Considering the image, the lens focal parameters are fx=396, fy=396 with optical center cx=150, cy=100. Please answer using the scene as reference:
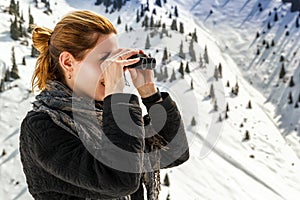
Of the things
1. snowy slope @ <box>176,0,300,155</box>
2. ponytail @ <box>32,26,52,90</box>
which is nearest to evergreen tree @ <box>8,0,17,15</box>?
snowy slope @ <box>176,0,300,155</box>

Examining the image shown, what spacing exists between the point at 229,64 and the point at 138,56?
29.2m

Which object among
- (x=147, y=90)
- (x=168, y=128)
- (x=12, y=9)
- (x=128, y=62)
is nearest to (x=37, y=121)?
(x=128, y=62)

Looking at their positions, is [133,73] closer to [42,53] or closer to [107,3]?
[42,53]

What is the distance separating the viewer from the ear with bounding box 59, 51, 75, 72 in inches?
86.7

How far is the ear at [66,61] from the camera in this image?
2203mm

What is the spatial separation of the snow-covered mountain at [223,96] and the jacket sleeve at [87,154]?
0.69m

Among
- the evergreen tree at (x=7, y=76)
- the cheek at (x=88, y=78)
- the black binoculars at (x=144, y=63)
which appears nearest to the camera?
the cheek at (x=88, y=78)

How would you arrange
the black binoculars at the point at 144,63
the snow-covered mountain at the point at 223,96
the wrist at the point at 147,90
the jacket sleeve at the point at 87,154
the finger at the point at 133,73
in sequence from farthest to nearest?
the snow-covered mountain at the point at 223,96
the wrist at the point at 147,90
the finger at the point at 133,73
the black binoculars at the point at 144,63
the jacket sleeve at the point at 87,154

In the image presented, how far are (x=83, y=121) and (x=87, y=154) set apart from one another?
8.8 inches

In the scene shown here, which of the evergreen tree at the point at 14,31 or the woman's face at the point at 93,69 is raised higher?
the woman's face at the point at 93,69

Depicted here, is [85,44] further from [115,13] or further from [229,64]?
[115,13]

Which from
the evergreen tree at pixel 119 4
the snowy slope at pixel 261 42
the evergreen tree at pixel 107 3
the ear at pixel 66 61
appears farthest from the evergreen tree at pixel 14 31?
the ear at pixel 66 61

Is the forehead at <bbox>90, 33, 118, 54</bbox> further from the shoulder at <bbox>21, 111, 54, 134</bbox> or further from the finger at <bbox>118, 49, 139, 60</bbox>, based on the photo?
the shoulder at <bbox>21, 111, 54, 134</bbox>

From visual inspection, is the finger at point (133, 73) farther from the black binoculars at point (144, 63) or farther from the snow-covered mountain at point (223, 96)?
the snow-covered mountain at point (223, 96)
